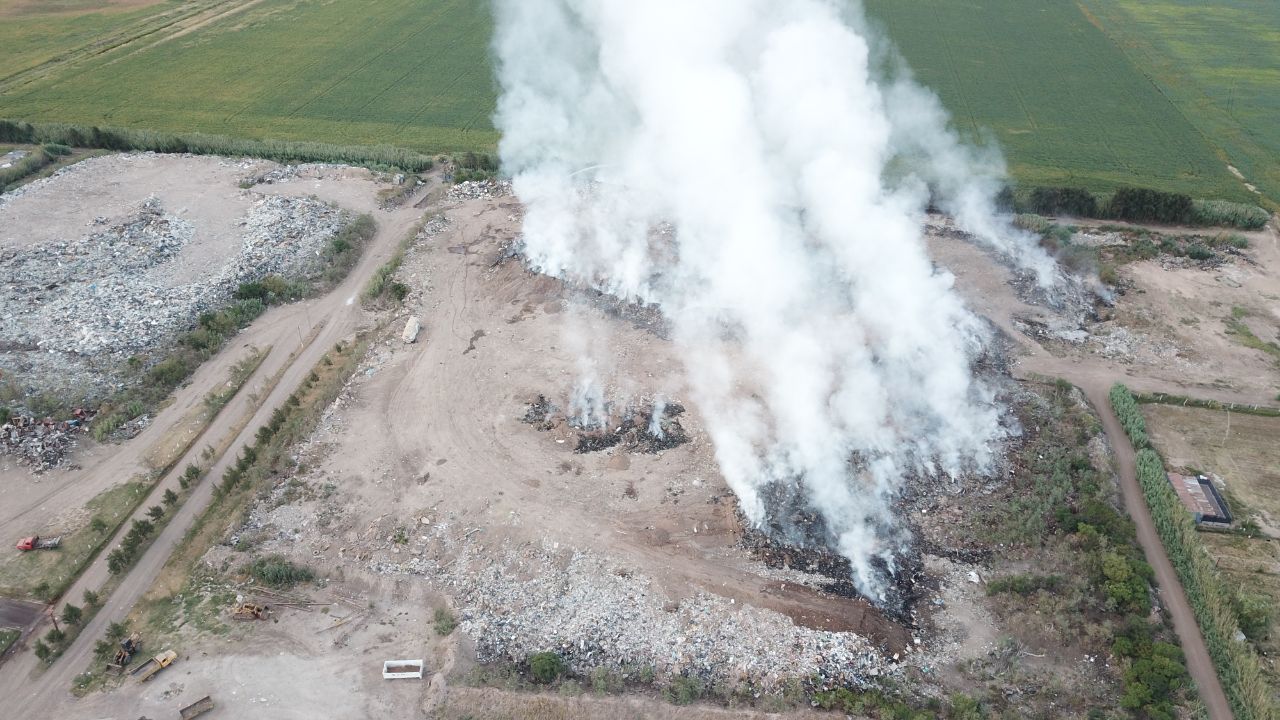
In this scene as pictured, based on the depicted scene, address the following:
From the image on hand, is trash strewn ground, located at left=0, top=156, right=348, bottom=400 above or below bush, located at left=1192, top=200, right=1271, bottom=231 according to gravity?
above

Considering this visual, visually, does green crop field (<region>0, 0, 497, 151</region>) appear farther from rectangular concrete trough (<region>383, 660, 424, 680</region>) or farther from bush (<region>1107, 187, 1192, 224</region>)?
rectangular concrete trough (<region>383, 660, 424, 680</region>)

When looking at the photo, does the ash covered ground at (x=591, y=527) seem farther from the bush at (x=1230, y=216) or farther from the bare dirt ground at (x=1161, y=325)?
the bush at (x=1230, y=216)

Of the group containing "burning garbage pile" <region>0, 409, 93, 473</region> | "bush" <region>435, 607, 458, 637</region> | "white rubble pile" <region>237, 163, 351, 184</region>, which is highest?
"white rubble pile" <region>237, 163, 351, 184</region>

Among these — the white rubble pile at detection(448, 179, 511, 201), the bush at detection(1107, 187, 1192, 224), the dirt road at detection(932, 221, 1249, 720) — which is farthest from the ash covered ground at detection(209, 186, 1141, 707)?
the bush at detection(1107, 187, 1192, 224)

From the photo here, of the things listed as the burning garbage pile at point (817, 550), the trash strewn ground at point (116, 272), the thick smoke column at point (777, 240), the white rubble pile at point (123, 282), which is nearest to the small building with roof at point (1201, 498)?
→ the thick smoke column at point (777, 240)

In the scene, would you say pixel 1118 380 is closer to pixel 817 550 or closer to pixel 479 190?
pixel 817 550

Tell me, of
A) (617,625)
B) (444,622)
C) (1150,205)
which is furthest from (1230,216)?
(444,622)

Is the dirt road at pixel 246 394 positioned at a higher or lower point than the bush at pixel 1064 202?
lower

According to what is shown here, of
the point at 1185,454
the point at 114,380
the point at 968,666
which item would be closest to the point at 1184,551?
the point at 1185,454
